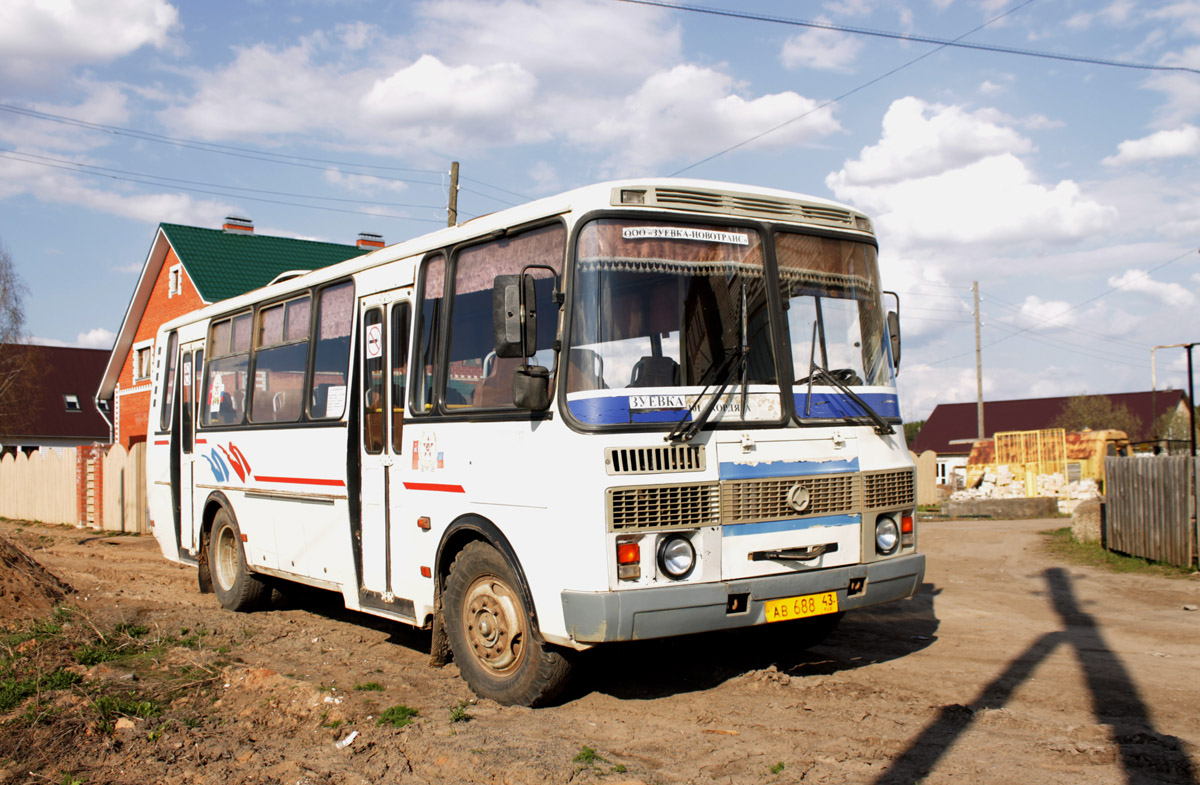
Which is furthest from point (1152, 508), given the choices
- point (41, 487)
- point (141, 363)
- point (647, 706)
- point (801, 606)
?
point (141, 363)

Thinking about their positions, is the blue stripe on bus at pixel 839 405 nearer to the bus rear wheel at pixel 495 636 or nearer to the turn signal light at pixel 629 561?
the turn signal light at pixel 629 561

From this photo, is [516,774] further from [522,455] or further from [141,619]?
[141,619]

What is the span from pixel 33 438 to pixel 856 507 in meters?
56.9

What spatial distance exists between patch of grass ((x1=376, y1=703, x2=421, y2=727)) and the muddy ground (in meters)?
0.08

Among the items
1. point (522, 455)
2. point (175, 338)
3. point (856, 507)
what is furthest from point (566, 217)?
point (175, 338)

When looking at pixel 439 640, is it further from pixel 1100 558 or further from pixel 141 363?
pixel 141 363

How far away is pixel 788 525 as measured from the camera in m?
5.95

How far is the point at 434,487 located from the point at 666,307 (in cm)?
210

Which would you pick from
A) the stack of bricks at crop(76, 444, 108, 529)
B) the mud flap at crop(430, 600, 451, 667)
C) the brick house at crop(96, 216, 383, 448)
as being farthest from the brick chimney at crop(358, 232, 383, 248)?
the mud flap at crop(430, 600, 451, 667)

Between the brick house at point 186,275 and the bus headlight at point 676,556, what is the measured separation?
26.6m

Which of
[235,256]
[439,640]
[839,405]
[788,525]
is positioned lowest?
[439,640]

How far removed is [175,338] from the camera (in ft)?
39.3

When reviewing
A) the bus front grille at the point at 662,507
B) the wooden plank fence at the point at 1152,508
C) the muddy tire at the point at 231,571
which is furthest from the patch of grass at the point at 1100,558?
the muddy tire at the point at 231,571

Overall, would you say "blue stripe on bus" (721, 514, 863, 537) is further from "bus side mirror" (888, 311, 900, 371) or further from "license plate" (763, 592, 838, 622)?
"bus side mirror" (888, 311, 900, 371)
